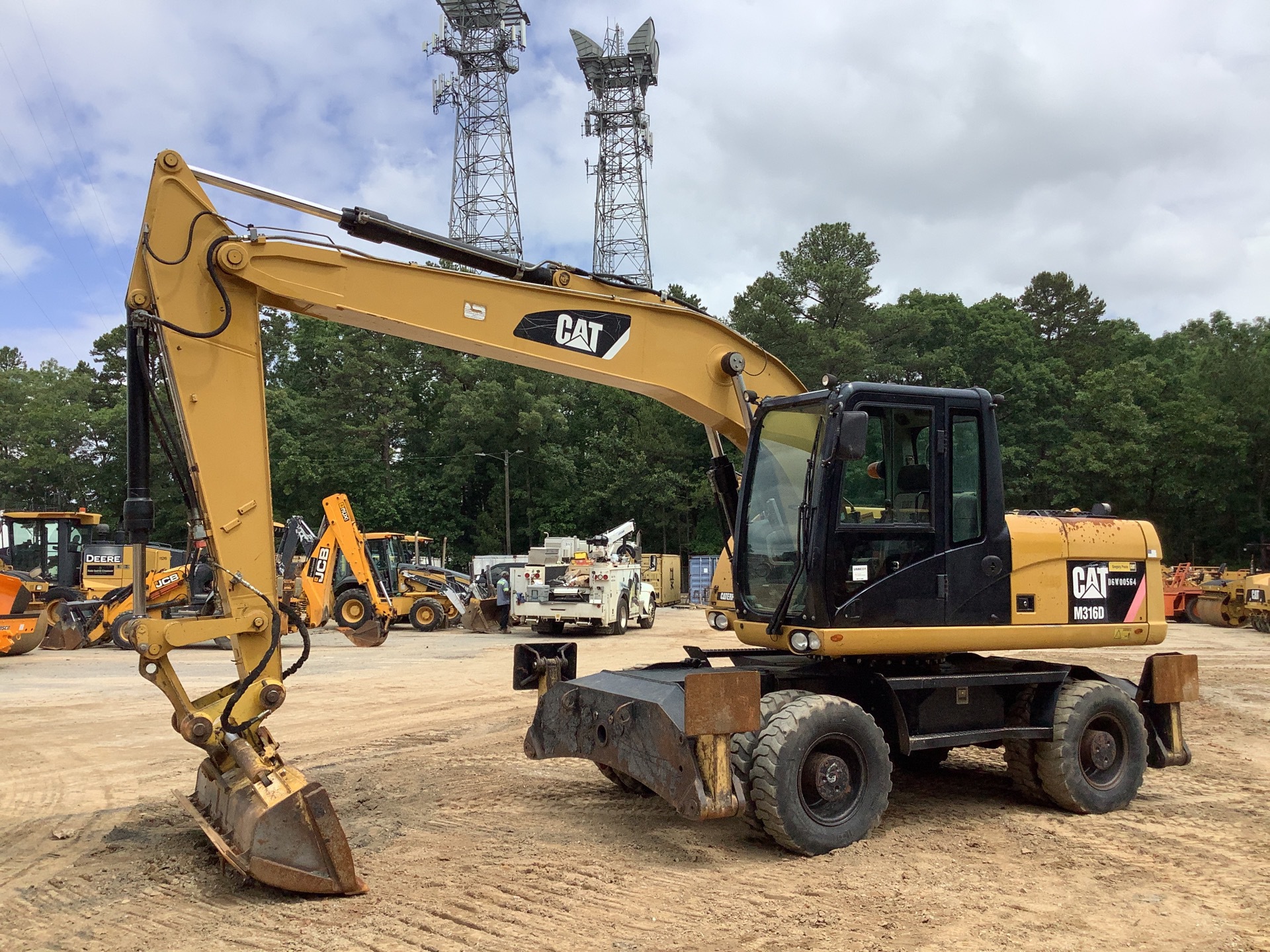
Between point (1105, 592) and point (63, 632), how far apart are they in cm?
1970

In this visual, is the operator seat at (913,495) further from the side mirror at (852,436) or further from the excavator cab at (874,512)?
the side mirror at (852,436)

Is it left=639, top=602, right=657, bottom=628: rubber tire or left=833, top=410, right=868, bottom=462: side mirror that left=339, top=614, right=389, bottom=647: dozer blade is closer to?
left=639, top=602, right=657, bottom=628: rubber tire

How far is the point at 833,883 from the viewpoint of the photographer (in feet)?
17.9

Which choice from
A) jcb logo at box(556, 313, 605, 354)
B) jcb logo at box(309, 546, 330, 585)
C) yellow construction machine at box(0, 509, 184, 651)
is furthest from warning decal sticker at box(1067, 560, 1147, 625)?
yellow construction machine at box(0, 509, 184, 651)

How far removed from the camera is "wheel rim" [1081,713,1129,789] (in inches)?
283

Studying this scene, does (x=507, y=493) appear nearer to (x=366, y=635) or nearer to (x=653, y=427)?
(x=653, y=427)

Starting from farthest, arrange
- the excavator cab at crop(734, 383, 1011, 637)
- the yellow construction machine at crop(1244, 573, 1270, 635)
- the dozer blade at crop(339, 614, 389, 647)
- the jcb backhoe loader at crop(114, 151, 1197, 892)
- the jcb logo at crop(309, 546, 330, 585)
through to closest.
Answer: the yellow construction machine at crop(1244, 573, 1270, 635) < the jcb logo at crop(309, 546, 330, 585) < the dozer blade at crop(339, 614, 389, 647) < the excavator cab at crop(734, 383, 1011, 637) < the jcb backhoe loader at crop(114, 151, 1197, 892)

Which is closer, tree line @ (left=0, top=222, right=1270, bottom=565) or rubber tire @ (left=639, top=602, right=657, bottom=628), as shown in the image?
rubber tire @ (left=639, top=602, right=657, bottom=628)

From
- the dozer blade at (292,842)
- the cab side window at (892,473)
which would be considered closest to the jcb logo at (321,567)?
the dozer blade at (292,842)

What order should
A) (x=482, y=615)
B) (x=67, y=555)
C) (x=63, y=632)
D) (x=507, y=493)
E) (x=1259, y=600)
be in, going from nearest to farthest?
1. (x=63, y=632)
2. (x=67, y=555)
3. (x=1259, y=600)
4. (x=482, y=615)
5. (x=507, y=493)

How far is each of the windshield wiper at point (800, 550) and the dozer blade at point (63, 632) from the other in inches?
725

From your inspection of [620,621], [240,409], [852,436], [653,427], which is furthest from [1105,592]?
[653,427]

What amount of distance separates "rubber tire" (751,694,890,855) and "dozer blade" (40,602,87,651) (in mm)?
18733

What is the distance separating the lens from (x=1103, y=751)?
286 inches
